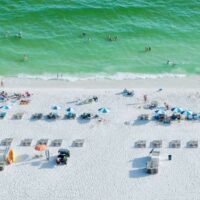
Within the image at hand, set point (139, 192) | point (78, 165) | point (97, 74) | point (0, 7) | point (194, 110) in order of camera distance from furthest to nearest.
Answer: point (0, 7) < point (97, 74) < point (194, 110) < point (78, 165) < point (139, 192)

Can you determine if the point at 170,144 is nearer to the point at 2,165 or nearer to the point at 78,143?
the point at 78,143

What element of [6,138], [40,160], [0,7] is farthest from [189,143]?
[0,7]

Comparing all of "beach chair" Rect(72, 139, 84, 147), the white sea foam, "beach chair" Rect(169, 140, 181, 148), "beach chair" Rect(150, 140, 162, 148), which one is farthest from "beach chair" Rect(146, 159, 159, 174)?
the white sea foam

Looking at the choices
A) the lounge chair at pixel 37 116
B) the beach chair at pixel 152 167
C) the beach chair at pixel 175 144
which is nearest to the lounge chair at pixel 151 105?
the beach chair at pixel 175 144

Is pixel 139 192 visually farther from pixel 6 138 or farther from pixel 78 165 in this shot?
pixel 6 138

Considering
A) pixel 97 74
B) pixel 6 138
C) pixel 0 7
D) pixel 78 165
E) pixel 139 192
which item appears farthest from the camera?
pixel 0 7

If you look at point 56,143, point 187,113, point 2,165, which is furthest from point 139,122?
point 2,165

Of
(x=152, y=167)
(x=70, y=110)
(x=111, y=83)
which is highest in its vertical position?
(x=111, y=83)

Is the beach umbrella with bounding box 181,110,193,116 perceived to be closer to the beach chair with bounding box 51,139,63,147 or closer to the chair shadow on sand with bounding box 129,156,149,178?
the chair shadow on sand with bounding box 129,156,149,178
